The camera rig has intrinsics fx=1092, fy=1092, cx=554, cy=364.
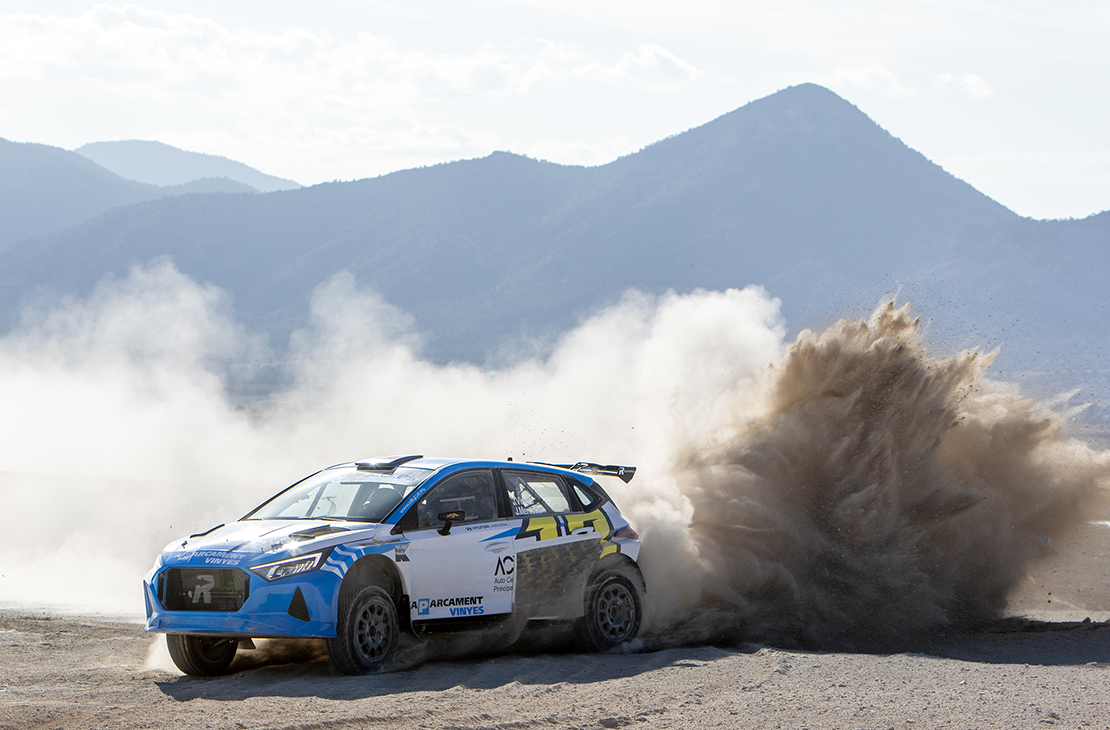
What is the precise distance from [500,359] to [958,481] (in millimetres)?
94551

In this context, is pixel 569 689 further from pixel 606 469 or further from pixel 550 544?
pixel 606 469

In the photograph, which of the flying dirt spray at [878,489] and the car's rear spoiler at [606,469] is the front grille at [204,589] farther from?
the flying dirt spray at [878,489]

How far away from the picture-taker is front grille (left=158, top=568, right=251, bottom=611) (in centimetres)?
724

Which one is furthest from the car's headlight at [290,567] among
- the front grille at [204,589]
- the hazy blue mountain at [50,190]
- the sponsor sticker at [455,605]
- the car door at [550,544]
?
the hazy blue mountain at [50,190]

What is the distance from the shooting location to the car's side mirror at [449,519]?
8.05 metres

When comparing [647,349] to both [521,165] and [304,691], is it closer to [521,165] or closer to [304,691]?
[304,691]

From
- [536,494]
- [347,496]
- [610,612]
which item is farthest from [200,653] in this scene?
[610,612]

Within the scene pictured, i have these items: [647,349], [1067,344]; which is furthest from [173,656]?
[1067,344]

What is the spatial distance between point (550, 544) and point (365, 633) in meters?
1.86

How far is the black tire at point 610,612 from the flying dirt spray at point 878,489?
1.05m

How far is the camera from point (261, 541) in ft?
24.5

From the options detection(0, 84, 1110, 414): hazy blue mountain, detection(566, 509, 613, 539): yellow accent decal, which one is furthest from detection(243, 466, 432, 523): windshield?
detection(0, 84, 1110, 414): hazy blue mountain

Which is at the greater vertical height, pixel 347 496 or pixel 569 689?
pixel 347 496

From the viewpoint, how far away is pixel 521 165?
172m
